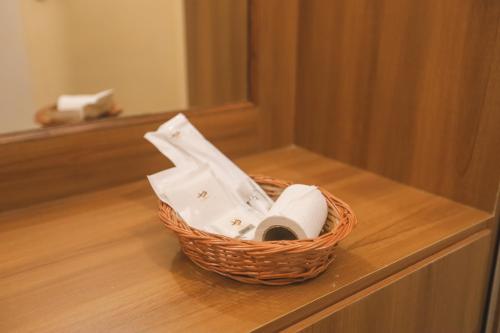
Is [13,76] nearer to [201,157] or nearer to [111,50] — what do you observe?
[111,50]

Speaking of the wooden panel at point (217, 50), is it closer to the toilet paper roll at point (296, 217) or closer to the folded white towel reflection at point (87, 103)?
the folded white towel reflection at point (87, 103)

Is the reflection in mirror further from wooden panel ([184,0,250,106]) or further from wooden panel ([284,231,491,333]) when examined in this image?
wooden panel ([284,231,491,333])

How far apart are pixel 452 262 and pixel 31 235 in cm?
66

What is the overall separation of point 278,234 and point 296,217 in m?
0.05

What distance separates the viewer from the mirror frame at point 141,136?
0.83 m

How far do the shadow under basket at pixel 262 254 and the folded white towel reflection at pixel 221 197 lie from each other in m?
0.03

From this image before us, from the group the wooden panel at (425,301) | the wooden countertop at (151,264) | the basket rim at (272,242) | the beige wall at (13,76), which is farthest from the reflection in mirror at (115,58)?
the wooden panel at (425,301)

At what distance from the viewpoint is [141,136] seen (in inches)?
37.1

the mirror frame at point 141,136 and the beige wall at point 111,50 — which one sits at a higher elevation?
the beige wall at point 111,50

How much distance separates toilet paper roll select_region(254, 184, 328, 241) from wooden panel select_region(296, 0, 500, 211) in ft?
1.03

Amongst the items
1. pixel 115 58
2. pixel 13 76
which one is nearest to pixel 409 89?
pixel 115 58

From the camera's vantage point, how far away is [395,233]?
0.76 meters

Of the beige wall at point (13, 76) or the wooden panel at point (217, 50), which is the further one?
the wooden panel at point (217, 50)

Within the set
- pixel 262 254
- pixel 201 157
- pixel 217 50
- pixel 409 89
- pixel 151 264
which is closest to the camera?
pixel 262 254
